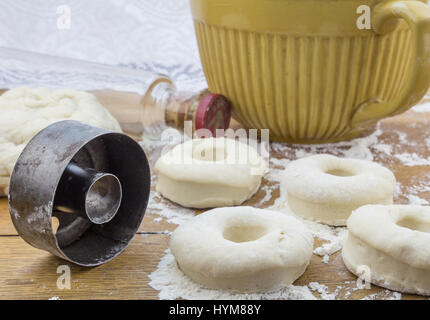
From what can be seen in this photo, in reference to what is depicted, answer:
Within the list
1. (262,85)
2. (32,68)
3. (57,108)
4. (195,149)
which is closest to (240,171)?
(195,149)

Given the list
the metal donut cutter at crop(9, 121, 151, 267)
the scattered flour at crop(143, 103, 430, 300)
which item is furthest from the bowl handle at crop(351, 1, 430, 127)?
the metal donut cutter at crop(9, 121, 151, 267)

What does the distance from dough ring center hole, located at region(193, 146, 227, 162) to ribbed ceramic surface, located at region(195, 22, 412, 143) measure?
0.58 feet

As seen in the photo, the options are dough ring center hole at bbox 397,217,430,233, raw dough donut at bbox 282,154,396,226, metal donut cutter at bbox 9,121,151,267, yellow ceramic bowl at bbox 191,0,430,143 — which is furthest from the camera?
yellow ceramic bowl at bbox 191,0,430,143

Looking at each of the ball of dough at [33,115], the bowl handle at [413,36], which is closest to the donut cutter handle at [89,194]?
the ball of dough at [33,115]

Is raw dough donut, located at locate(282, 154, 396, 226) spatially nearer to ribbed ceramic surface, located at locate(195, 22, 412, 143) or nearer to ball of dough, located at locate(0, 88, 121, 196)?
ribbed ceramic surface, located at locate(195, 22, 412, 143)

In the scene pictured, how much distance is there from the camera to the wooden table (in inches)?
36.2

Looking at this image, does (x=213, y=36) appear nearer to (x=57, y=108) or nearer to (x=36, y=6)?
(x=57, y=108)

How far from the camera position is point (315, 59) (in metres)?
1.30

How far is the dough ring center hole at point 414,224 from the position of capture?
100 centimetres

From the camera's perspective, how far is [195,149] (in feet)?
4.24

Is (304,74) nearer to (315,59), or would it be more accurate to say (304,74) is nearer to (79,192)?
(315,59)

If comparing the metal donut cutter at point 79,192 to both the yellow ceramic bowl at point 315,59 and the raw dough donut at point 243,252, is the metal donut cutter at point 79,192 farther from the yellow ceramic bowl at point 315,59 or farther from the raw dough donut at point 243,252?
the yellow ceramic bowl at point 315,59

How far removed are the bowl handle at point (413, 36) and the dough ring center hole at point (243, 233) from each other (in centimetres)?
46

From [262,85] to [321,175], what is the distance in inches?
12.0
